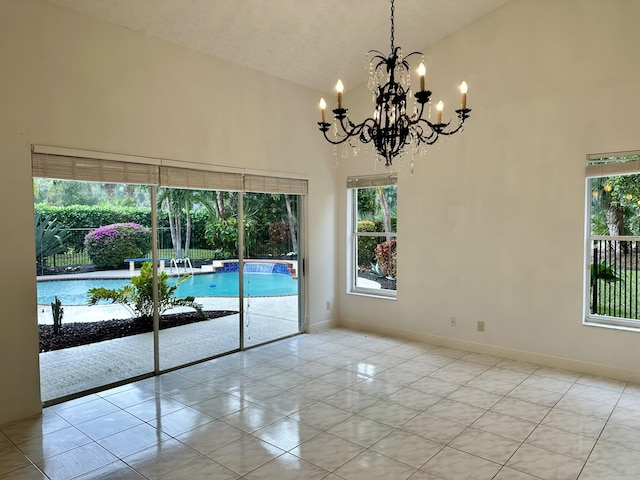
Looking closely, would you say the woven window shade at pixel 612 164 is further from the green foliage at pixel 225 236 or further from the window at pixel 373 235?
the green foliage at pixel 225 236

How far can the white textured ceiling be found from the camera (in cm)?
395

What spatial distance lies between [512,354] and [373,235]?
231 centimetres

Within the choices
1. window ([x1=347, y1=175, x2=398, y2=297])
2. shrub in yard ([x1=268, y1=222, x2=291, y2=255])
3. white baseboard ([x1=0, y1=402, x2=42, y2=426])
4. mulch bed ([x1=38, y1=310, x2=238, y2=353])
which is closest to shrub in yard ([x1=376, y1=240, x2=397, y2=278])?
window ([x1=347, y1=175, x2=398, y2=297])

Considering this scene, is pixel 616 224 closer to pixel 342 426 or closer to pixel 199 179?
pixel 342 426

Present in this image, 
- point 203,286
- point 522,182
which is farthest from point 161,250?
point 522,182

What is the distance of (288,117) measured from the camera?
5.64m

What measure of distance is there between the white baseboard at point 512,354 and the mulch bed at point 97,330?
8.36 feet

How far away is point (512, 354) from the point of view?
4.91 meters

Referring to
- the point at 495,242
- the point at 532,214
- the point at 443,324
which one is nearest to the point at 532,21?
the point at 532,214

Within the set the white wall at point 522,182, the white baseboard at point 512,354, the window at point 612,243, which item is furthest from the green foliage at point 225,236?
the window at point 612,243

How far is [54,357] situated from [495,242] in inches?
179

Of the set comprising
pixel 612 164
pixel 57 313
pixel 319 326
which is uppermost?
pixel 612 164

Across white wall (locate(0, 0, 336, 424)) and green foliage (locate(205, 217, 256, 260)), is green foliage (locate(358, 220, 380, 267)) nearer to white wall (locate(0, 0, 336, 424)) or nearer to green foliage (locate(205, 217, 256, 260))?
white wall (locate(0, 0, 336, 424))

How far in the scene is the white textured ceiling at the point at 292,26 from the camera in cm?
395
